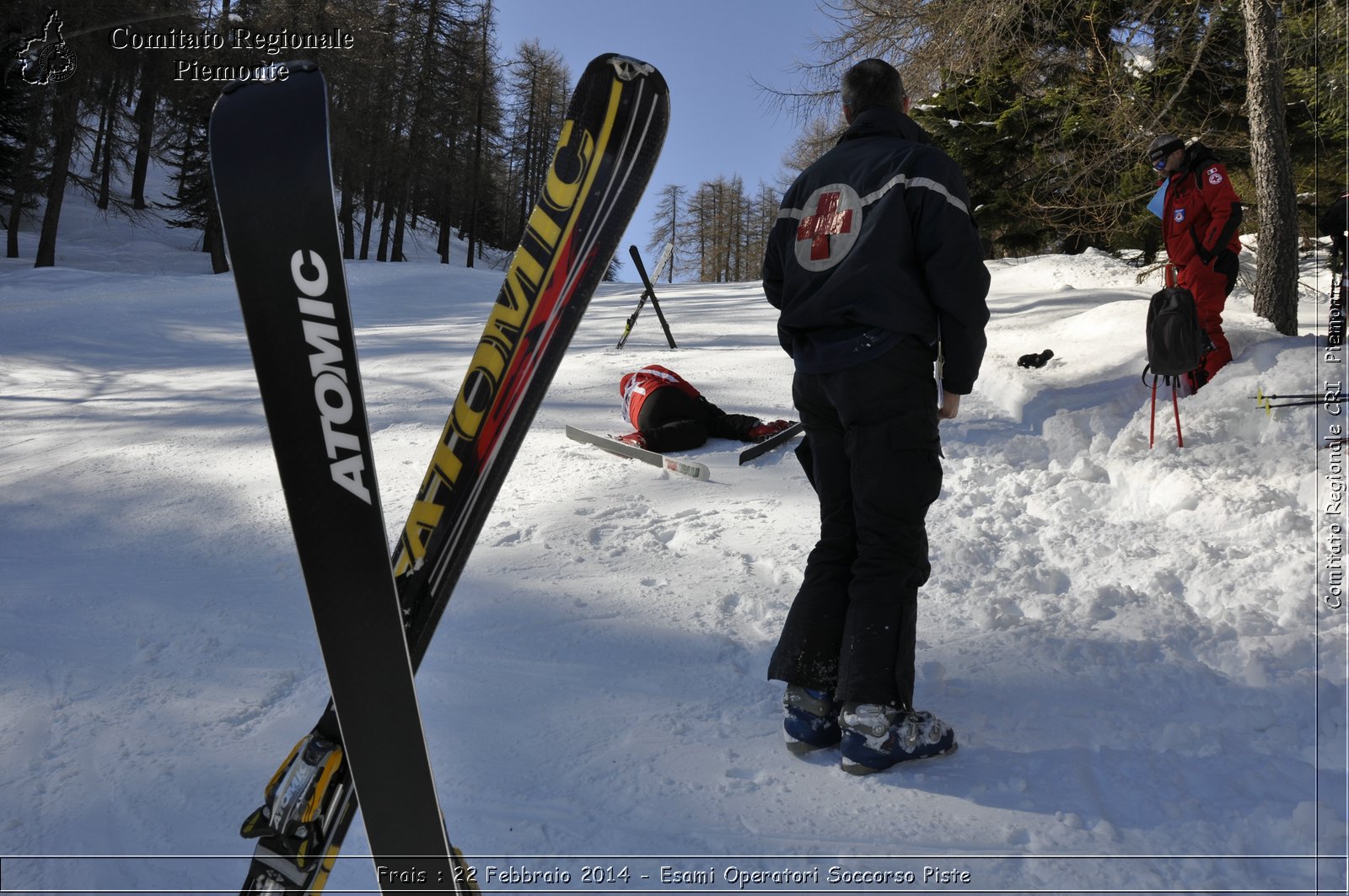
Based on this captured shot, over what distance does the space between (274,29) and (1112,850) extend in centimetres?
2281

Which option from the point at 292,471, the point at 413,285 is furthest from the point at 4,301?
the point at 292,471

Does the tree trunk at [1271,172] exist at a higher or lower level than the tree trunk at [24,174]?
lower

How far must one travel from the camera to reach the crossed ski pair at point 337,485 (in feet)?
4.43

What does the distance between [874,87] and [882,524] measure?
1274 millimetres

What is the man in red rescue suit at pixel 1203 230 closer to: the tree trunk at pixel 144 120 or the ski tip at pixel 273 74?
the ski tip at pixel 273 74

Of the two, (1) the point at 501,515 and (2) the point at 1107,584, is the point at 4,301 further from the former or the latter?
(2) the point at 1107,584

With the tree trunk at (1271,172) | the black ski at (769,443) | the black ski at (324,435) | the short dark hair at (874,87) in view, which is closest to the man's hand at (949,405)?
the short dark hair at (874,87)

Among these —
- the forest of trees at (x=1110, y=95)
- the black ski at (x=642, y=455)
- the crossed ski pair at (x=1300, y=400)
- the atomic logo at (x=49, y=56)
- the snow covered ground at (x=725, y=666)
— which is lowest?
the snow covered ground at (x=725, y=666)

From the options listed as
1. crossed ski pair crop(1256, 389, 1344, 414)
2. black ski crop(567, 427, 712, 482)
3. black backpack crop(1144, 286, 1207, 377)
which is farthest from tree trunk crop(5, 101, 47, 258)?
crossed ski pair crop(1256, 389, 1344, 414)

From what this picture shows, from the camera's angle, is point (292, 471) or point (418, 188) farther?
point (418, 188)

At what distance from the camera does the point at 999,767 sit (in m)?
2.12

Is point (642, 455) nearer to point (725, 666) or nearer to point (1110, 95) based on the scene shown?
point (725, 666)

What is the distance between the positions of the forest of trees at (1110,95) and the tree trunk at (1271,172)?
14 millimetres

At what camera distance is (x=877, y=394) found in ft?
6.93
